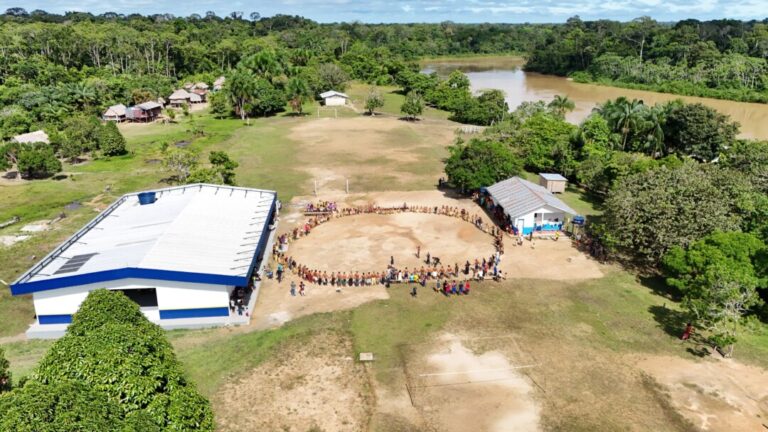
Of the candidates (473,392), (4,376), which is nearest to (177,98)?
(4,376)

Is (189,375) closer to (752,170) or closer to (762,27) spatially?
(752,170)

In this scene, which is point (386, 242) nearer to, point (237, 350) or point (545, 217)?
point (545, 217)

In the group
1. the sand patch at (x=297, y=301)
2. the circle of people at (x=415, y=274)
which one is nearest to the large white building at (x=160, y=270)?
the sand patch at (x=297, y=301)

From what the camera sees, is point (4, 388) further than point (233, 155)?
No

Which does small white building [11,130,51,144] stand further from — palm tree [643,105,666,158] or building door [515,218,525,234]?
palm tree [643,105,666,158]

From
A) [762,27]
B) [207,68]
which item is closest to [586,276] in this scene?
[207,68]

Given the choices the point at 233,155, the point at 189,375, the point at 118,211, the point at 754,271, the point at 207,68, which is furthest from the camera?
the point at 207,68
